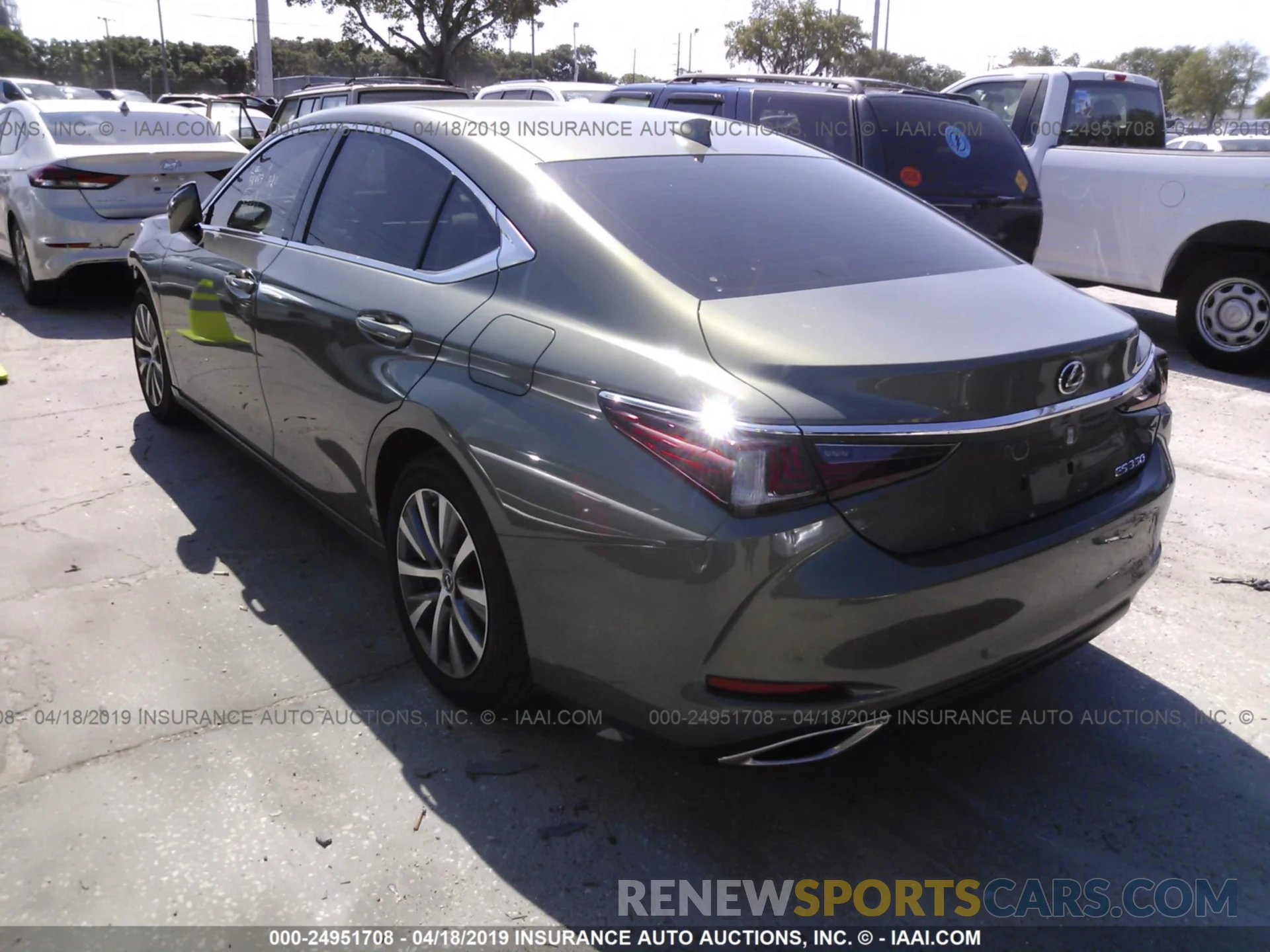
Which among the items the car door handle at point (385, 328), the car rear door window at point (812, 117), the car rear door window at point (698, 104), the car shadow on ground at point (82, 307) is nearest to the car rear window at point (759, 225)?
the car door handle at point (385, 328)

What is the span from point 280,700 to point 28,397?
4.04 m

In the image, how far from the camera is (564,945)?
2.38 meters

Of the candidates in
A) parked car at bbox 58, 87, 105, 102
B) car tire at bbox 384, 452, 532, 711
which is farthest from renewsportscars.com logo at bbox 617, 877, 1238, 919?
parked car at bbox 58, 87, 105, 102

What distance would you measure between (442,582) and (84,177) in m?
6.66

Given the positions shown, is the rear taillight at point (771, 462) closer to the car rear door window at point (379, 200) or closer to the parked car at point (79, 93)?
the car rear door window at point (379, 200)

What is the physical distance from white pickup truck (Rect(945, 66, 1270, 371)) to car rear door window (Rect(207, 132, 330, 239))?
19.7 ft

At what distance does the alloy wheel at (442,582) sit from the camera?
9.70 ft

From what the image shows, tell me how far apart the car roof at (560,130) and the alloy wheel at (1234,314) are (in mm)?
4778

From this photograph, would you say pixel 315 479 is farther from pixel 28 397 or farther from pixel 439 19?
pixel 439 19

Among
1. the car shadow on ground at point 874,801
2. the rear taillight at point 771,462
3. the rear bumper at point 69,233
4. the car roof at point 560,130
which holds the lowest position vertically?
the car shadow on ground at point 874,801

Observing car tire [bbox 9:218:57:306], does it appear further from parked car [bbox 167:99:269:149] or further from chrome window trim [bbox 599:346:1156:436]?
parked car [bbox 167:99:269:149]

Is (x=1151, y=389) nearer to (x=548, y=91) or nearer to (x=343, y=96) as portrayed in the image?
(x=548, y=91)

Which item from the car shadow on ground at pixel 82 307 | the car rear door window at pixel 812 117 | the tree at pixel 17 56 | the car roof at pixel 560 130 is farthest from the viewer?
the tree at pixel 17 56

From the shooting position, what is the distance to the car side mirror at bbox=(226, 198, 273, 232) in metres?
4.20
